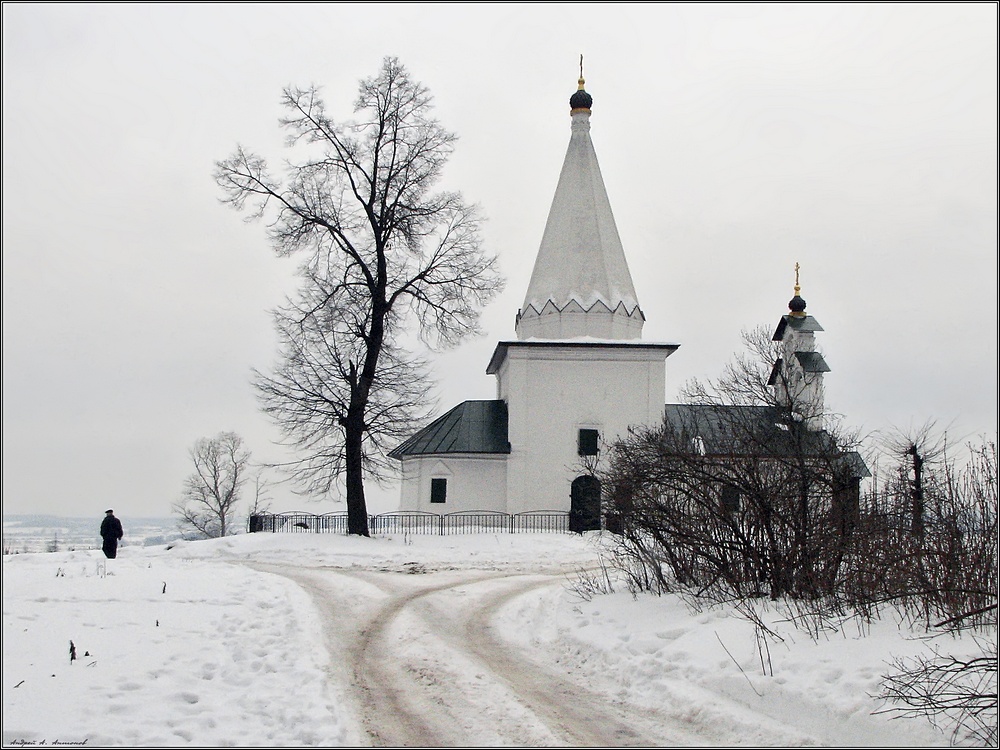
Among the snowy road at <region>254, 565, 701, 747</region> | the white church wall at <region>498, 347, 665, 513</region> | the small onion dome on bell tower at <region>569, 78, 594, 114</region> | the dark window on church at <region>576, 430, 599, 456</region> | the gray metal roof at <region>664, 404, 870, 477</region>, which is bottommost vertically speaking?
the snowy road at <region>254, 565, 701, 747</region>

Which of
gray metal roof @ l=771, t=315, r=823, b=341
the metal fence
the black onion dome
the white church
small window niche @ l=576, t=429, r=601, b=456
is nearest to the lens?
the metal fence

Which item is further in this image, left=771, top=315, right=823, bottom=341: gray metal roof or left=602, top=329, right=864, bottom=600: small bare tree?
left=771, top=315, right=823, bottom=341: gray metal roof

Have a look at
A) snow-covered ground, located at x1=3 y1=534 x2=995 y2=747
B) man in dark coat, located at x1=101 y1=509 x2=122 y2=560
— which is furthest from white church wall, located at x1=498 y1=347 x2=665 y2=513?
snow-covered ground, located at x1=3 y1=534 x2=995 y2=747

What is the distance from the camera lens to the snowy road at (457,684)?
724 centimetres

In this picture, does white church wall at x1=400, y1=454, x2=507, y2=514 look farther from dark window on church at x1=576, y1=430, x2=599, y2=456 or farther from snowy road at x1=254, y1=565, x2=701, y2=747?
snowy road at x1=254, y1=565, x2=701, y2=747

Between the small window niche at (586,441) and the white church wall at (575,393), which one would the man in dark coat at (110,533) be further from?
the small window niche at (586,441)

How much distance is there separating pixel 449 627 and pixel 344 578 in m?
5.97

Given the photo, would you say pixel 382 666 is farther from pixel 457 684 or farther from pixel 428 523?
pixel 428 523

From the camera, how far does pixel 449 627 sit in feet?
39.0

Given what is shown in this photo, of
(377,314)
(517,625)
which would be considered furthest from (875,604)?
(377,314)

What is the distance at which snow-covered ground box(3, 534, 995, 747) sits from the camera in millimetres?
7043

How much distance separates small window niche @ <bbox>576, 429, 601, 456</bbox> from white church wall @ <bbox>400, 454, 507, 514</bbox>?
8.84 ft

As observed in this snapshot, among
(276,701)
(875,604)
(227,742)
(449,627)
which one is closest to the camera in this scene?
(227,742)

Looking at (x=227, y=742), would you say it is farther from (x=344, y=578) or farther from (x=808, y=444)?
(x=344, y=578)
